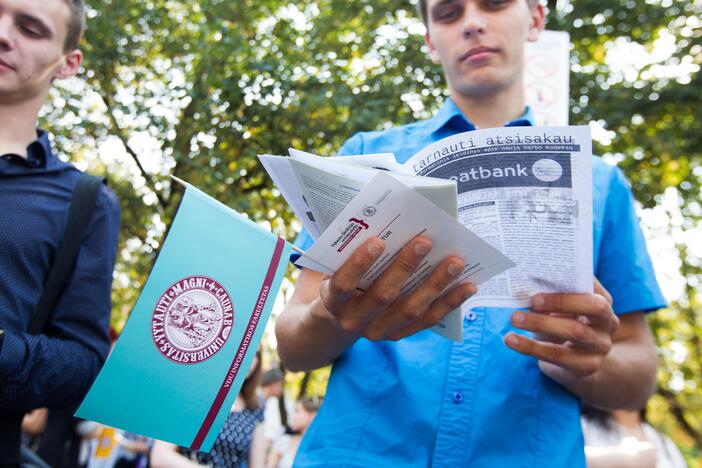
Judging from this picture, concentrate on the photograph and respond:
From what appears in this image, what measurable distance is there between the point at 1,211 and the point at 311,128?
5.27 metres

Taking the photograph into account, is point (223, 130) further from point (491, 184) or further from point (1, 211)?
point (491, 184)

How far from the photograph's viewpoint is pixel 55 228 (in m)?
1.85

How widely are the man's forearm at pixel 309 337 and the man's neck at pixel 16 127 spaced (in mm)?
973

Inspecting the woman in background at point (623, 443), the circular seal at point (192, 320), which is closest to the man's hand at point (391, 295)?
the circular seal at point (192, 320)

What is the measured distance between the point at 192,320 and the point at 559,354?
31.9 inches

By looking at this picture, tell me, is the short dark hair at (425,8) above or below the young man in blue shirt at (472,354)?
above

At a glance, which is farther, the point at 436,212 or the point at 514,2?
the point at 514,2

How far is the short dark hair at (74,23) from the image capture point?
201cm

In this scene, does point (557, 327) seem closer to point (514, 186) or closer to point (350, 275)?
point (514, 186)

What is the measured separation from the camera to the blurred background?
6.66m

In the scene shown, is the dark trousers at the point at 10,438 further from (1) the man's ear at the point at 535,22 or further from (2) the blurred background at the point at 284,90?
(2) the blurred background at the point at 284,90

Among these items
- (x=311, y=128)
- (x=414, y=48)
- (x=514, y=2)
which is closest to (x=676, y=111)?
(x=414, y=48)

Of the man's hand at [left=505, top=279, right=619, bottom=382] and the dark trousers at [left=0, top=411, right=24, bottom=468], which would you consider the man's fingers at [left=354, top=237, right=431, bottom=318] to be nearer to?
the man's hand at [left=505, top=279, right=619, bottom=382]

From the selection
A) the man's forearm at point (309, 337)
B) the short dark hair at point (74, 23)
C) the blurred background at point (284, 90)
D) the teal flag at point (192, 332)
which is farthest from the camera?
the blurred background at point (284, 90)
